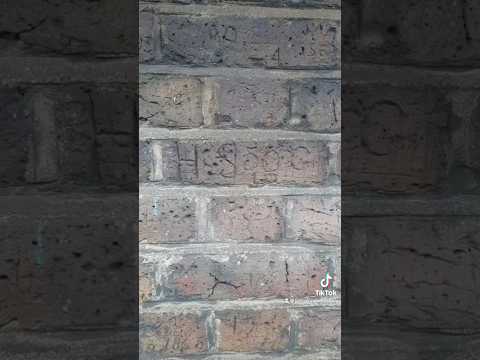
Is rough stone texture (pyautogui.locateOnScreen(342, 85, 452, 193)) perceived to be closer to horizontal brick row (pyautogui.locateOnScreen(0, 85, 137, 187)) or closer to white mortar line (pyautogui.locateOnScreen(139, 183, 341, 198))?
white mortar line (pyautogui.locateOnScreen(139, 183, 341, 198))

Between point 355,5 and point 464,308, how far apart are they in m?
0.42

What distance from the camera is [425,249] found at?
0.73 metres

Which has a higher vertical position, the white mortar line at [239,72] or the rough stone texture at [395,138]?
the white mortar line at [239,72]

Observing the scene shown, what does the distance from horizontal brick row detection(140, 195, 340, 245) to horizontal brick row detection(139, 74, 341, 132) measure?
0.09 meters

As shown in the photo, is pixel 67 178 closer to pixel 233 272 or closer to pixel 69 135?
pixel 69 135

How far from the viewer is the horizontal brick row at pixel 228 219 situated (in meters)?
0.68

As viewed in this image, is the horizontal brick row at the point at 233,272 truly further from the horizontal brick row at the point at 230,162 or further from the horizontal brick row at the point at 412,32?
the horizontal brick row at the point at 412,32

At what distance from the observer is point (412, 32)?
0.73 meters

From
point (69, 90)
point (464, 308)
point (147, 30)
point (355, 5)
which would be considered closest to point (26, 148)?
point (69, 90)

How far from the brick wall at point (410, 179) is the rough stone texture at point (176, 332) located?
19 cm

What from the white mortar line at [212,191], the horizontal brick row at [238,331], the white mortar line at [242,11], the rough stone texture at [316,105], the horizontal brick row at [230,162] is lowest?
the horizontal brick row at [238,331]

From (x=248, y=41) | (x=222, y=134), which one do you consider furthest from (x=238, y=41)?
(x=222, y=134)

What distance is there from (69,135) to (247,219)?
24 centimetres

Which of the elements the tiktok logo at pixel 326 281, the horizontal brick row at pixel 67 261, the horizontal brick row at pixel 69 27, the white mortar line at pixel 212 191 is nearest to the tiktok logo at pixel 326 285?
the tiktok logo at pixel 326 281
